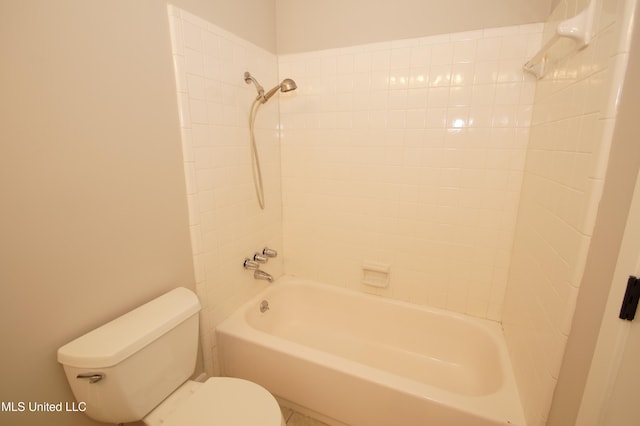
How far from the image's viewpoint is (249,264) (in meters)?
1.70

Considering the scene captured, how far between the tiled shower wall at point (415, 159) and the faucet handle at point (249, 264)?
45 cm

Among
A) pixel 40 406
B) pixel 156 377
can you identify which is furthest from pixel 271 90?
pixel 40 406

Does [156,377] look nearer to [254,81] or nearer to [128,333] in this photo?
[128,333]

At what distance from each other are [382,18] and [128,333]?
192 cm

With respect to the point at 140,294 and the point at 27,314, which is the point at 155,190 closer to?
the point at 140,294

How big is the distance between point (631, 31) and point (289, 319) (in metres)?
2.10

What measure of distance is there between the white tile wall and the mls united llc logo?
5.20ft

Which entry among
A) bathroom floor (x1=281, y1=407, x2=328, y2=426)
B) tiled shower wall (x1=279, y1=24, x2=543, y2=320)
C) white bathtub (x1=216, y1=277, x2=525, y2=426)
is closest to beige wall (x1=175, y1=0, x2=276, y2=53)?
tiled shower wall (x1=279, y1=24, x2=543, y2=320)

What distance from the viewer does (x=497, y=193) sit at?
58.8 inches

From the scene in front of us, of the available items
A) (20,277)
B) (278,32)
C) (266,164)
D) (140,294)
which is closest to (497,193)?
(266,164)

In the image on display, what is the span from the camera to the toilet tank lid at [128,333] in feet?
2.81

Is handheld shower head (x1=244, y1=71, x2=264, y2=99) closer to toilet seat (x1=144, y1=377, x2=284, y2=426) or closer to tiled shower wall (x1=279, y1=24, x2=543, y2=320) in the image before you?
tiled shower wall (x1=279, y1=24, x2=543, y2=320)

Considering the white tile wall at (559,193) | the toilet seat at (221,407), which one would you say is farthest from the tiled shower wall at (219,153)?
the white tile wall at (559,193)

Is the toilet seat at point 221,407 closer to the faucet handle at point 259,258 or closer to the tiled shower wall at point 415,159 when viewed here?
the faucet handle at point 259,258
